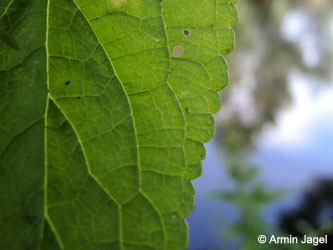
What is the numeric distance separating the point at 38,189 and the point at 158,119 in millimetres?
143

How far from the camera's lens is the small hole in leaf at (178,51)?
38cm

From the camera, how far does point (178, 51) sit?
385 millimetres

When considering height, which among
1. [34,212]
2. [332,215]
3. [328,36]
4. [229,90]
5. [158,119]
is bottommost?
[34,212]

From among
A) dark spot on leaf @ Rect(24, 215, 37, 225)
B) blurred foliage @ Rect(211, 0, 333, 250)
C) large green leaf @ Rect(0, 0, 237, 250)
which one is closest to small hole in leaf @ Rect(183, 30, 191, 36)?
large green leaf @ Rect(0, 0, 237, 250)

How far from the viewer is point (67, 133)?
374 mm

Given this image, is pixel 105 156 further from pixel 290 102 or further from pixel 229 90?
pixel 290 102

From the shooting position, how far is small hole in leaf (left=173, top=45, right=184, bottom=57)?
0.38m

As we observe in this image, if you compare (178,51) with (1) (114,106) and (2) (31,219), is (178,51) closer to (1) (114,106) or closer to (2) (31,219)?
(1) (114,106)

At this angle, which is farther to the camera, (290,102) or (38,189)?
(290,102)

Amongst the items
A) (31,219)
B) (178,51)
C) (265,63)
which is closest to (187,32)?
(178,51)

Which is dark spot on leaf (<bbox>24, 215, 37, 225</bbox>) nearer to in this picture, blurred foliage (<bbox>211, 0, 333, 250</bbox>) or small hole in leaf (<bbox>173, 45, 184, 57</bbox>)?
small hole in leaf (<bbox>173, 45, 184, 57</bbox>)

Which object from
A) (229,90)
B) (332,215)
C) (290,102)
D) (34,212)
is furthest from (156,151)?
(290,102)

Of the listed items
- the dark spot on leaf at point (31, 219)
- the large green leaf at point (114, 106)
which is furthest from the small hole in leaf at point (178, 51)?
the dark spot on leaf at point (31, 219)

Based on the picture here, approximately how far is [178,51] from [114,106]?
3.6 inches
